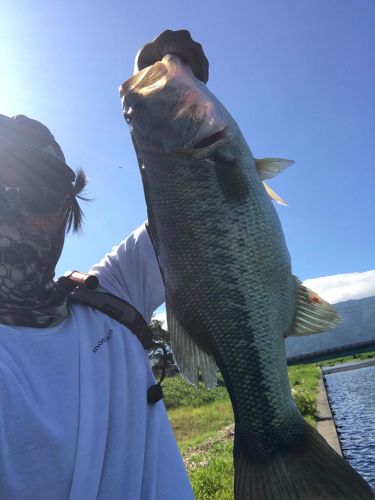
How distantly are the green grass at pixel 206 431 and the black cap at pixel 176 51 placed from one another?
2.28 metres

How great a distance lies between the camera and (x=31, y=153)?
2.48 metres

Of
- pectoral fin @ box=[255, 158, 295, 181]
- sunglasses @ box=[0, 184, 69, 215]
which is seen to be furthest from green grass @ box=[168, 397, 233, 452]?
pectoral fin @ box=[255, 158, 295, 181]

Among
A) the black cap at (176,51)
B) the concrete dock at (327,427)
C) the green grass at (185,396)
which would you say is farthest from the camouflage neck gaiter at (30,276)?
the green grass at (185,396)

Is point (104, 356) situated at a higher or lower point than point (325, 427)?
higher

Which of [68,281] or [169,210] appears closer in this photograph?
[169,210]

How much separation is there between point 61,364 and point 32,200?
38.4 inches

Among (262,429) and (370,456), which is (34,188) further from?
(370,456)

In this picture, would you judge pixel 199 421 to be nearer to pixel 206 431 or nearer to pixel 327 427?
pixel 206 431

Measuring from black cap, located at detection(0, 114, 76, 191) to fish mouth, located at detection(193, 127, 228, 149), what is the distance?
920 mm

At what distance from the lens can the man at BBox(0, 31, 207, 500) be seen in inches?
68.1

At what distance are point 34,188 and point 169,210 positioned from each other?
891 millimetres

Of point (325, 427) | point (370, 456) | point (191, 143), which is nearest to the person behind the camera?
point (191, 143)

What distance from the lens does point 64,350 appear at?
2066 mm

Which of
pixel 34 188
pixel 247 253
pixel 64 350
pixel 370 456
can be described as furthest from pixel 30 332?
pixel 370 456
